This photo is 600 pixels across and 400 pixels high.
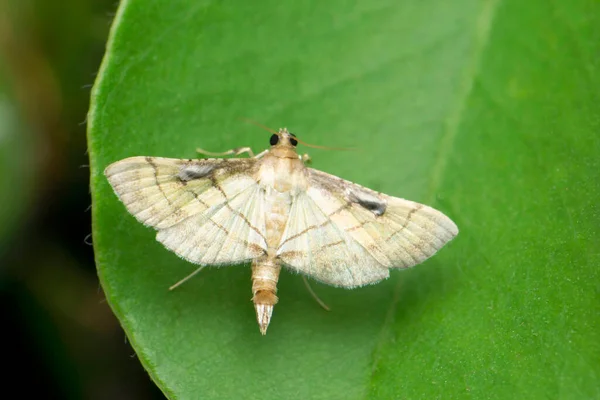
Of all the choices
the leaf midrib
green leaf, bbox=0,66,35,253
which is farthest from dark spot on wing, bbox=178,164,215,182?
green leaf, bbox=0,66,35,253

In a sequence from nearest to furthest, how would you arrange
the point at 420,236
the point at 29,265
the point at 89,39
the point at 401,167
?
the point at 420,236 < the point at 401,167 < the point at 29,265 < the point at 89,39

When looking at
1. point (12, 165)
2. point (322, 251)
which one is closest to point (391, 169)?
point (322, 251)

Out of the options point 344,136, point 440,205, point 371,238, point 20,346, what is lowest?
point 20,346

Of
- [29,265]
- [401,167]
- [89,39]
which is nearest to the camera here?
[401,167]

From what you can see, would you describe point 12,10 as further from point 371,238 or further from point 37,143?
point 371,238

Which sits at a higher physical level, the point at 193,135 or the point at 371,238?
the point at 193,135

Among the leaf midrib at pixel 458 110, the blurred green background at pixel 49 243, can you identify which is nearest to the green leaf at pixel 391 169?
the leaf midrib at pixel 458 110

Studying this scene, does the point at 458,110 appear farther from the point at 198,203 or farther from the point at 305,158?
the point at 198,203

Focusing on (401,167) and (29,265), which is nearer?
(401,167)

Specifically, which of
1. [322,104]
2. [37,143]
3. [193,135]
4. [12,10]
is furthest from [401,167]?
[12,10]
